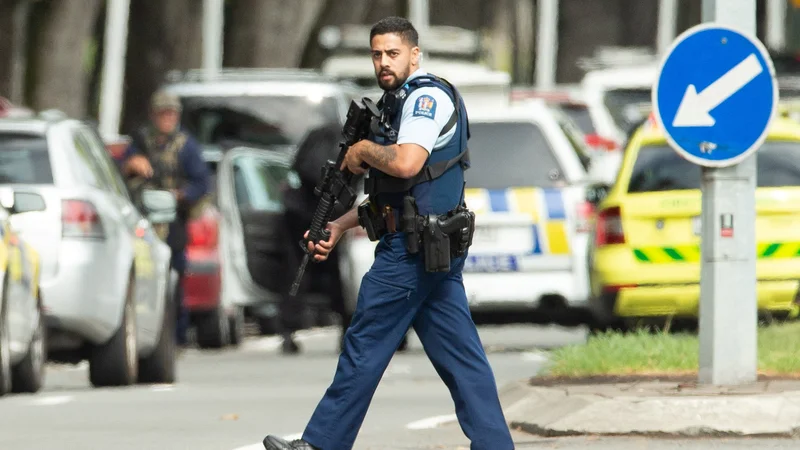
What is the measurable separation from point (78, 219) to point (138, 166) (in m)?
4.17

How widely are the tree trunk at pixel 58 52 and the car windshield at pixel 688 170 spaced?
39.3 ft

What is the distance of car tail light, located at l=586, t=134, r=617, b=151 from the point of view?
2537 cm

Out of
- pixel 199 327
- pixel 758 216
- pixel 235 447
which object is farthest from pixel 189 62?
pixel 235 447

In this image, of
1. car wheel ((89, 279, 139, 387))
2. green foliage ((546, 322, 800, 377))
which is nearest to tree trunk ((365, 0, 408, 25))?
car wheel ((89, 279, 139, 387))

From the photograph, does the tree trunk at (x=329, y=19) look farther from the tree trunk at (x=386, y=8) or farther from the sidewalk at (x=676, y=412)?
the sidewalk at (x=676, y=412)

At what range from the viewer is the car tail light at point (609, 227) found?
15.9m

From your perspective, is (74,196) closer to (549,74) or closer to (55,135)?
(55,135)

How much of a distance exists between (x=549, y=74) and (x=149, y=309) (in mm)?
39115

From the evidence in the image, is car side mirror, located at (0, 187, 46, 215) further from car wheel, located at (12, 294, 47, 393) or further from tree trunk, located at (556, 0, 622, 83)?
tree trunk, located at (556, 0, 622, 83)

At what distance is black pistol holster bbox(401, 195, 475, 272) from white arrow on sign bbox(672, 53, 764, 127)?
2.54 metres

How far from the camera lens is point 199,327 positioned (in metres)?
19.5

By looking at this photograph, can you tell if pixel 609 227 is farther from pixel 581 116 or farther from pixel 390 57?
pixel 581 116

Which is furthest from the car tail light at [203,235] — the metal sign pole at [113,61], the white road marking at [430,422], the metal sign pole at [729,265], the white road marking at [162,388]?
the metal sign pole at [113,61]

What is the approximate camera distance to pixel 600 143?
2570 centimetres
